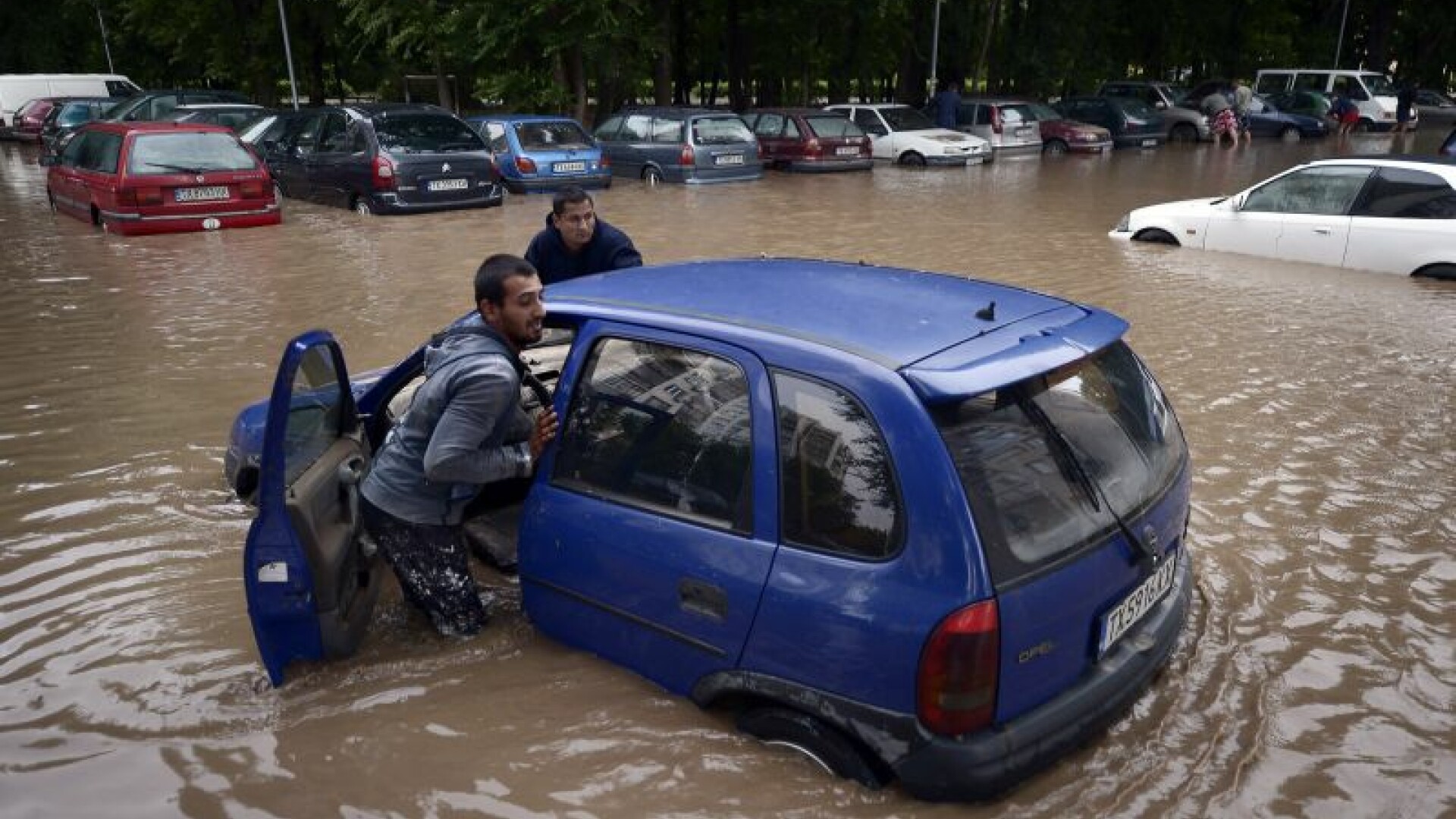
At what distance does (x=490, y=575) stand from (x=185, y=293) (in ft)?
24.5

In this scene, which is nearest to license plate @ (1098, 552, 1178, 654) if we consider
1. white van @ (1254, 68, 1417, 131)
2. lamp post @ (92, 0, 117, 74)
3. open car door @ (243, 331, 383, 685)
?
open car door @ (243, 331, 383, 685)

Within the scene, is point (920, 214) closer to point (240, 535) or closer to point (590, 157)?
point (590, 157)

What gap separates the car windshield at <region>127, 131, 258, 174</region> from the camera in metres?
12.9

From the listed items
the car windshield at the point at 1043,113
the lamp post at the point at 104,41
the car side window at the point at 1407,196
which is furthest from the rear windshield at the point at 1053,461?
the lamp post at the point at 104,41

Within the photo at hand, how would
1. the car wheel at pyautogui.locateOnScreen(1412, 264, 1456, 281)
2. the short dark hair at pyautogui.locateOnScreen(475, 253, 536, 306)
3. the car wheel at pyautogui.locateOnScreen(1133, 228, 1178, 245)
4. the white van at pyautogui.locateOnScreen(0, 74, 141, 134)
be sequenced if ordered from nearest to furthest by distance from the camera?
the short dark hair at pyautogui.locateOnScreen(475, 253, 536, 306)
the car wheel at pyautogui.locateOnScreen(1412, 264, 1456, 281)
the car wheel at pyautogui.locateOnScreen(1133, 228, 1178, 245)
the white van at pyautogui.locateOnScreen(0, 74, 141, 134)

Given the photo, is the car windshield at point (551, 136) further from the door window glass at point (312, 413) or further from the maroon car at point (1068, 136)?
the door window glass at point (312, 413)

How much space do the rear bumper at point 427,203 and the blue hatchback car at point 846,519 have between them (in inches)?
460

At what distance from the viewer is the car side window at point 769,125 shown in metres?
21.5

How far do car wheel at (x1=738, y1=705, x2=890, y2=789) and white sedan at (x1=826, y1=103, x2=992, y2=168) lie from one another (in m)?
20.2

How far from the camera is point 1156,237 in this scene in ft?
41.8

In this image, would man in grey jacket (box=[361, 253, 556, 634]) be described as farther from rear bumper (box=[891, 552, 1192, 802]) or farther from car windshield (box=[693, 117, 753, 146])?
car windshield (box=[693, 117, 753, 146])

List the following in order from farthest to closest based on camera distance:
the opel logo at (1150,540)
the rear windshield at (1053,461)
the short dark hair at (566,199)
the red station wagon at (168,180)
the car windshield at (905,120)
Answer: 1. the car windshield at (905,120)
2. the red station wagon at (168,180)
3. the short dark hair at (566,199)
4. the opel logo at (1150,540)
5. the rear windshield at (1053,461)

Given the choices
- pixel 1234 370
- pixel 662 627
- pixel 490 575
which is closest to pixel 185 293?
pixel 490 575

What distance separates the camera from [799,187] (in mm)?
18984
